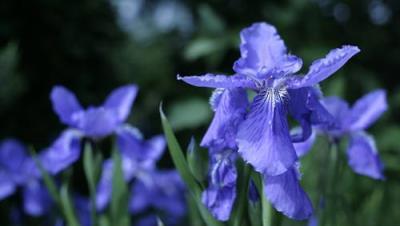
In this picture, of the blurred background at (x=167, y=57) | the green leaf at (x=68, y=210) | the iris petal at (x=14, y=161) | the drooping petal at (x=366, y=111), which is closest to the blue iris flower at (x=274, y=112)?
the drooping petal at (x=366, y=111)

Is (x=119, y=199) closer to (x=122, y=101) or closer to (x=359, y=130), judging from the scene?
(x=122, y=101)

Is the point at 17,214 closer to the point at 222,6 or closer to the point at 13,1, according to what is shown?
the point at 13,1

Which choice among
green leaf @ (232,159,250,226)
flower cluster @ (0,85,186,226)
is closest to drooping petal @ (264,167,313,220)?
green leaf @ (232,159,250,226)

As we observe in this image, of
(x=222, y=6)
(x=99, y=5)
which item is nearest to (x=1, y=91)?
(x=99, y=5)

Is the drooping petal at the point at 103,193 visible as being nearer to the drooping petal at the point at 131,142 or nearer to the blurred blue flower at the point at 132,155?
the blurred blue flower at the point at 132,155

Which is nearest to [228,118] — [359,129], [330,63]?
[330,63]

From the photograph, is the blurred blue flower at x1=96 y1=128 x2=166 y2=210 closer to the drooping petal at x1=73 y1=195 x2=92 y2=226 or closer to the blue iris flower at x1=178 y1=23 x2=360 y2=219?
the drooping petal at x1=73 y1=195 x2=92 y2=226
